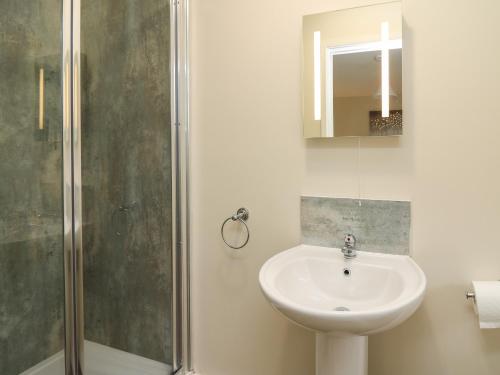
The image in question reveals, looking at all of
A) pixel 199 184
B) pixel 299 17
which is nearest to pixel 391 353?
pixel 199 184

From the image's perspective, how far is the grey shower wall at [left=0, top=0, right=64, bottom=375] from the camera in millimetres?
1260

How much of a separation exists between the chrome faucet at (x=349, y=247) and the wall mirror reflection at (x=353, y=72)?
428mm

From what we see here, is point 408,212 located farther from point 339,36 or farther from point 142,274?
point 142,274

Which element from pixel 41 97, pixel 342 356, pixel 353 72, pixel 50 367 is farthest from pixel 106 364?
pixel 353 72

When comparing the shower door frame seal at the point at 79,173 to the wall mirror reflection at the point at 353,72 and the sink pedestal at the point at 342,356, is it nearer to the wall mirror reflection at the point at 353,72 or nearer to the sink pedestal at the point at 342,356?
the wall mirror reflection at the point at 353,72

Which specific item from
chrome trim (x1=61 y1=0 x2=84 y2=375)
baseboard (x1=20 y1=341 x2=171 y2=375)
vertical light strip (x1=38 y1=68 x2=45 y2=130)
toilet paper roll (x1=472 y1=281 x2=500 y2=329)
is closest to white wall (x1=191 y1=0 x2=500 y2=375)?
toilet paper roll (x1=472 y1=281 x2=500 y2=329)

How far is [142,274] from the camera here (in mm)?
1711

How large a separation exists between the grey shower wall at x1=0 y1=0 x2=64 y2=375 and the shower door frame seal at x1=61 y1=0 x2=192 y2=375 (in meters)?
0.03

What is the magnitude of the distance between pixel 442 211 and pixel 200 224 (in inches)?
43.7

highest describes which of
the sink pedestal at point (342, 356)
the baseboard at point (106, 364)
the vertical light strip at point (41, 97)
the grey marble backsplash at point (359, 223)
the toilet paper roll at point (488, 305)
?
the vertical light strip at point (41, 97)

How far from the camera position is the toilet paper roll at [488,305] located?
1.15m

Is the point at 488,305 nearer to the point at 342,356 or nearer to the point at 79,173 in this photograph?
the point at 342,356

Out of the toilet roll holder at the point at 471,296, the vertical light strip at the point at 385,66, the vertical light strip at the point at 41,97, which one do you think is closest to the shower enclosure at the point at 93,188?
the vertical light strip at the point at 41,97

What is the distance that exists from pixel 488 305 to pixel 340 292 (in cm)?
49
